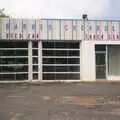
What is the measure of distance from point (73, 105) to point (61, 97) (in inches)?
126

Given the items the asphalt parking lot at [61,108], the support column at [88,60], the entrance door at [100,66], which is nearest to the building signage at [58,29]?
the support column at [88,60]

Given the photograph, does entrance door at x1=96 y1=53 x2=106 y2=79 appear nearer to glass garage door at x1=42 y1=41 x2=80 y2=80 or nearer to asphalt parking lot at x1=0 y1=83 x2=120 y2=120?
glass garage door at x1=42 y1=41 x2=80 y2=80

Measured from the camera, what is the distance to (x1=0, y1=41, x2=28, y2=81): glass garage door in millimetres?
32500

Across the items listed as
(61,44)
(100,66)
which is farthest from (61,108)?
(100,66)

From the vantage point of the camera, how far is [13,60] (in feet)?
108

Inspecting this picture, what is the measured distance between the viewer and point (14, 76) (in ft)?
107

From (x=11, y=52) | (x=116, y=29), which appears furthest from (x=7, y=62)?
(x=116, y=29)

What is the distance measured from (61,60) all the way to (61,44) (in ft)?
4.20

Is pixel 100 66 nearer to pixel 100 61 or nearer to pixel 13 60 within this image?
pixel 100 61

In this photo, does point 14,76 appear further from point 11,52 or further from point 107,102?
point 107,102

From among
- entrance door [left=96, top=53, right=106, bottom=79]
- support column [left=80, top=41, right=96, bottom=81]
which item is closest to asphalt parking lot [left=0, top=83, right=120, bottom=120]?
support column [left=80, top=41, right=96, bottom=81]

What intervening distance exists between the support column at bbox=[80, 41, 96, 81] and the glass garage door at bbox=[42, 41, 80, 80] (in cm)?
50

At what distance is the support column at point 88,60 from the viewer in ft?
108

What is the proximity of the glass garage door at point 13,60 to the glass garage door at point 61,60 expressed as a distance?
4.98ft
